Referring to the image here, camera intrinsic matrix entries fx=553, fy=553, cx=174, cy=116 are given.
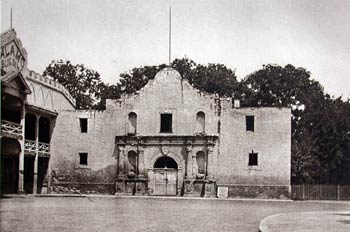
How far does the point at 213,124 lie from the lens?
35.5 m

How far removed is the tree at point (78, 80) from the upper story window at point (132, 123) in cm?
1682

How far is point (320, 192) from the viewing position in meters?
36.7

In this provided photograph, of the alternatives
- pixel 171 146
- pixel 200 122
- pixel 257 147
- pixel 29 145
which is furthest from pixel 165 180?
pixel 29 145

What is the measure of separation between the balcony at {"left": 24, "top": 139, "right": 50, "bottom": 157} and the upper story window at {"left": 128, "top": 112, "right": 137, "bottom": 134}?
563 cm

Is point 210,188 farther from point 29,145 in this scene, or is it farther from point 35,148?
point 29,145

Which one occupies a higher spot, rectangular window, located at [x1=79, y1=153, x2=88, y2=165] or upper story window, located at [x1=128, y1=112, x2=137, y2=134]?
upper story window, located at [x1=128, y1=112, x2=137, y2=134]

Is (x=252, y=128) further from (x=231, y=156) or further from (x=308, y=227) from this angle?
(x=308, y=227)

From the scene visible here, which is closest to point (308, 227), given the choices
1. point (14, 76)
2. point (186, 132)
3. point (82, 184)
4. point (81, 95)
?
point (14, 76)

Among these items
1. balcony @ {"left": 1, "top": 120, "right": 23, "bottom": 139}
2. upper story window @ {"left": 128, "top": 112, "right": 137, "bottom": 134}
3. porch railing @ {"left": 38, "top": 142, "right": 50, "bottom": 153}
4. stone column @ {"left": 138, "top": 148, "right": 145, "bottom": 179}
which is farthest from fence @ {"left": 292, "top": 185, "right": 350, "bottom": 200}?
balcony @ {"left": 1, "top": 120, "right": 23, "bottom": 139}

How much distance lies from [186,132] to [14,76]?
11774 millimetres

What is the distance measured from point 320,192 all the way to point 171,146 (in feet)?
34.1

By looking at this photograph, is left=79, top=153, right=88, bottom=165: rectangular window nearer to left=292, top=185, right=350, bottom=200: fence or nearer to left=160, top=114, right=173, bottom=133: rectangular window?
left=160, top=114, right=173, bottom=133: rectangular window

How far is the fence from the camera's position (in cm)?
3625

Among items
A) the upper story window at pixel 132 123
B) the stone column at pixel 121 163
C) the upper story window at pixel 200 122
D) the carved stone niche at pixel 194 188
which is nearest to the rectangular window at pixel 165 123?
the upper story window at pixel 132 123
